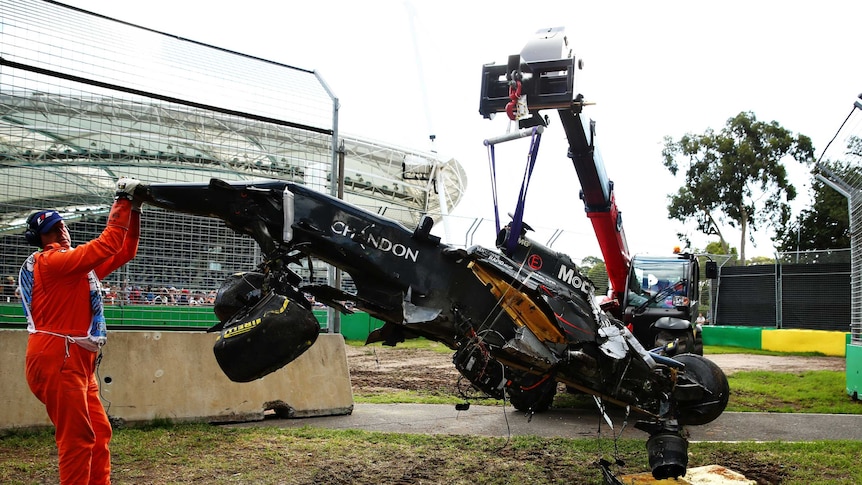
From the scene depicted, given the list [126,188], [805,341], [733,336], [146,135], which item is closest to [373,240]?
[126,188]

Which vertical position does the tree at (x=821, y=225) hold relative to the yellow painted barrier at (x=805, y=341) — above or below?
above

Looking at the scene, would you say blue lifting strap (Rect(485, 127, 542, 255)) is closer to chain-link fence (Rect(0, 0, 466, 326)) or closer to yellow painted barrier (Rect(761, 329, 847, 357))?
chain-link fence (Rect(0, 0, 466, 326))

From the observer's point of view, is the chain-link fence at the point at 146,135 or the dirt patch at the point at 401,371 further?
the dirt patch at the point at 401,371

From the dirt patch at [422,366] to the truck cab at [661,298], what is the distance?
3.28 metres

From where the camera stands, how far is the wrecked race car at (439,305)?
4.55 m

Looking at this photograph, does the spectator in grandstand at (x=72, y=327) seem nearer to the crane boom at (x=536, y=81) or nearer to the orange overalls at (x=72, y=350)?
the orange overalls at (x=72, y=350)

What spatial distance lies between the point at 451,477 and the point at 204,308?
4513 millimetres

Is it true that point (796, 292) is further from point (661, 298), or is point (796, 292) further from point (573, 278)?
point (573, 278)

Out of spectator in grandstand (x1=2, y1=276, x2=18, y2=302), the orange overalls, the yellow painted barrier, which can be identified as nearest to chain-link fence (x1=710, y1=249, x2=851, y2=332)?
the yellow painted barrier

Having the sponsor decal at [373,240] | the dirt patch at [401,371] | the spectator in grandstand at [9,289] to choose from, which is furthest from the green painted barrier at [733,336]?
the spectator in grandstand at [9,289]

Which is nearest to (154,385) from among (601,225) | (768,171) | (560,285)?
(560,285)

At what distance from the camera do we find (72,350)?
4.55m

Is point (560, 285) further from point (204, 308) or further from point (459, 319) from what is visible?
point (204, 308)

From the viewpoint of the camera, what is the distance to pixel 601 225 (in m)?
10.2
